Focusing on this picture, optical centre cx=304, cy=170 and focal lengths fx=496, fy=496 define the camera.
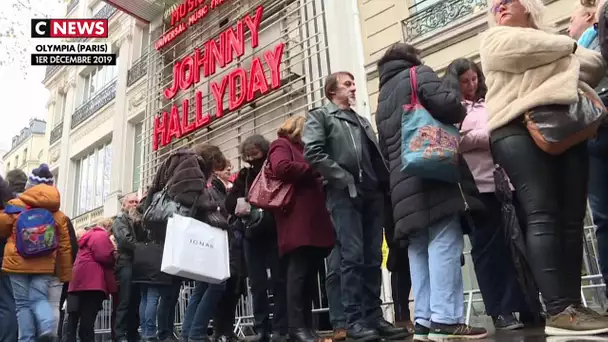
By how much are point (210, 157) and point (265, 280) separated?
4.46ft

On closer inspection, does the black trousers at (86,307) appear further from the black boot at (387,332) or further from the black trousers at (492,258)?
the black trousers at (492,258)

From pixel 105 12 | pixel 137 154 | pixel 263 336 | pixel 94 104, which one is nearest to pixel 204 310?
pixel 263 336

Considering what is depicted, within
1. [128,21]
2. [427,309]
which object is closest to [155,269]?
[427,309]

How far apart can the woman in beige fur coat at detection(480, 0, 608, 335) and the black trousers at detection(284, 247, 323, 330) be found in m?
1.52

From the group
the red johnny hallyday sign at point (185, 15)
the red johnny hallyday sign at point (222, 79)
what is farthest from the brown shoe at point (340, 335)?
the red johnny hallyday sign at point (185, 15)

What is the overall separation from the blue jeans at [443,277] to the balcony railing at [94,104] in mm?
14978

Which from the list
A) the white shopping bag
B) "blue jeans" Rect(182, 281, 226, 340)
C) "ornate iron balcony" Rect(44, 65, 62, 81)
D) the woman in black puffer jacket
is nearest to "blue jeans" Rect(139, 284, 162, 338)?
"blue jeans" Rect(182, 281, 226, 340)

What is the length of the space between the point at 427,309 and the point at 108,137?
48.6 feet

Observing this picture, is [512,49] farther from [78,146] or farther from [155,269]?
[78,146]

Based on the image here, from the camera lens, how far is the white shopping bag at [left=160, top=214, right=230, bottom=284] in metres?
3.68

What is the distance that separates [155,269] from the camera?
15.5ft

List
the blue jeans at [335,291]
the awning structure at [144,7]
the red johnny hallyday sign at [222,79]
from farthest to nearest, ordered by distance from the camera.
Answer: the awning structure at [144,7] → the red johnny hallyday sign at [222,79] → the blue jeans at [335,291]

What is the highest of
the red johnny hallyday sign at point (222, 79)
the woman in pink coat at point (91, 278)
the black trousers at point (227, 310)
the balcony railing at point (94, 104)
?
the balcony railing at point (94, 104)

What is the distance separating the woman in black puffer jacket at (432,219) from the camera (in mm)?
2670
